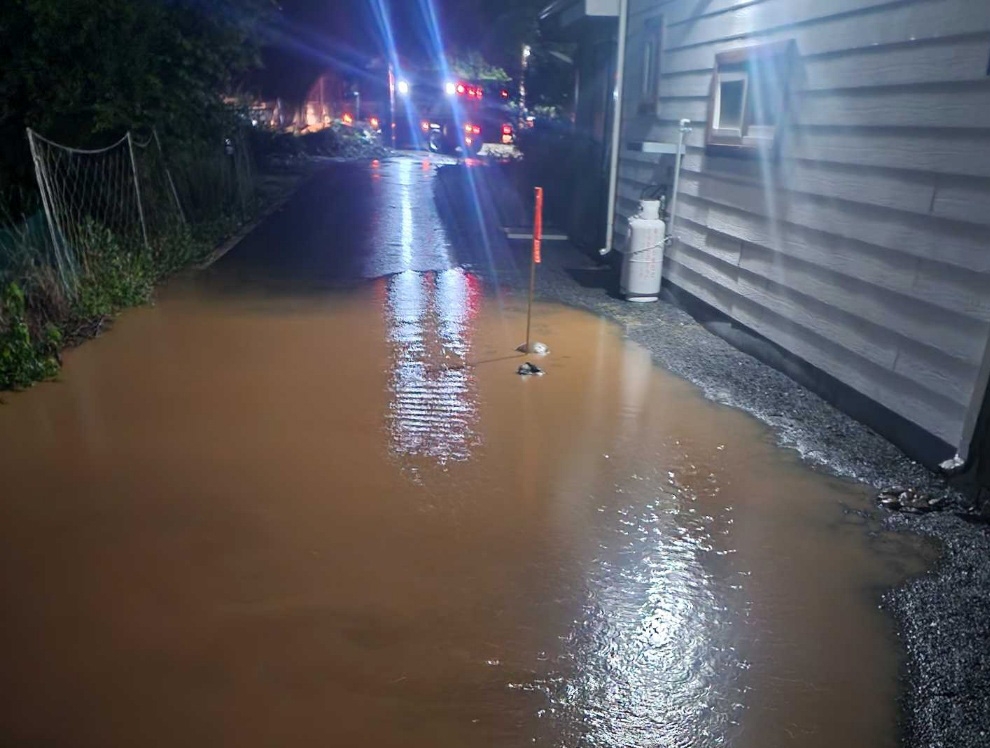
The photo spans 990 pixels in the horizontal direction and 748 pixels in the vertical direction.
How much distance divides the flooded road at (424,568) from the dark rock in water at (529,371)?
0.41 feet

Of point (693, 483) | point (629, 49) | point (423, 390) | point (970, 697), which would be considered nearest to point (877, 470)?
point (693, 483)

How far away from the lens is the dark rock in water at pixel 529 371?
6539 mm

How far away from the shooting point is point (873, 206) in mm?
5375

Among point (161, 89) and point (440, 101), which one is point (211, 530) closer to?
point (161, 89)

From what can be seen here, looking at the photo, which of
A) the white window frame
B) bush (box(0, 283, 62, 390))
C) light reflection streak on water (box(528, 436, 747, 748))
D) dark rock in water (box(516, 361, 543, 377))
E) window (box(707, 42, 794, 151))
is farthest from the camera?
the white window frame

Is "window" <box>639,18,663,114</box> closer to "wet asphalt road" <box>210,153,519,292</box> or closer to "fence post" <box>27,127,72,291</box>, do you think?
"wet asphalt road" <box>210,153,519,292</box>

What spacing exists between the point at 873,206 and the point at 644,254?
3655 mm

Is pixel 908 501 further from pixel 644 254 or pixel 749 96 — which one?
pixel 644 254

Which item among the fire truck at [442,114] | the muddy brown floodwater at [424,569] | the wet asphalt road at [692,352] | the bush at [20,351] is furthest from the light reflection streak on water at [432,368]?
the fire truck at [442,114]

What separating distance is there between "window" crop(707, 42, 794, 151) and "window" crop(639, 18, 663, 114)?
2055 millimetres

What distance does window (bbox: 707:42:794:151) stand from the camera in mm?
6723

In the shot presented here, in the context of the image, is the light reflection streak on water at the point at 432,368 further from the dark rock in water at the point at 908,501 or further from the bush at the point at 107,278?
the bush at the point at 107,278

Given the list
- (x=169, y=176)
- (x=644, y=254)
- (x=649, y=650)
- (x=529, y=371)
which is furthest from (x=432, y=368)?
(x=169, y=176)

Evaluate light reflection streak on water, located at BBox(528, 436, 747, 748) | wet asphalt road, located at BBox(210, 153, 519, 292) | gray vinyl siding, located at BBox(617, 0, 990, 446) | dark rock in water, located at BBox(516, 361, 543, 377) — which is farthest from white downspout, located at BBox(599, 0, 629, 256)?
light reflection streak on water, located at BBox(528, 436, 747, 748)
